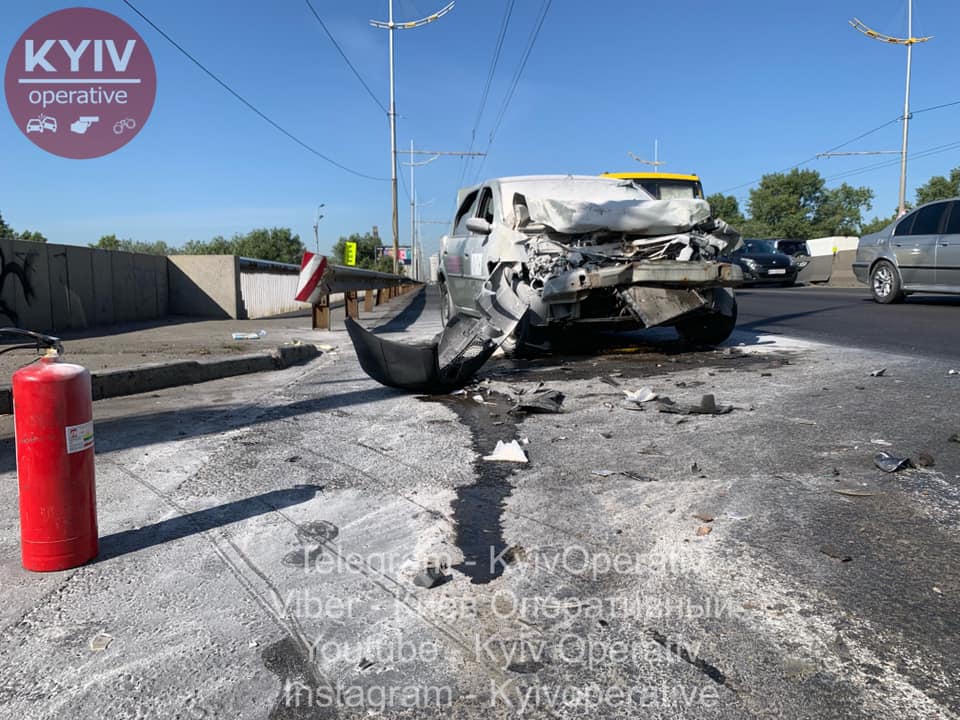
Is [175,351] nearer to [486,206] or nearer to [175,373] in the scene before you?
[175,373]

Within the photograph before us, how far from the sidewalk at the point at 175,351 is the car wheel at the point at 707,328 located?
4.41 metres

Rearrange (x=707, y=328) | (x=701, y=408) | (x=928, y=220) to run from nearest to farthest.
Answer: (x=701, y=408) → (x=707, y=328) → (x=928, y=220)

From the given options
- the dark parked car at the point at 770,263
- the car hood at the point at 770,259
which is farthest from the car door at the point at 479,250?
the car hood at the point at 770,259

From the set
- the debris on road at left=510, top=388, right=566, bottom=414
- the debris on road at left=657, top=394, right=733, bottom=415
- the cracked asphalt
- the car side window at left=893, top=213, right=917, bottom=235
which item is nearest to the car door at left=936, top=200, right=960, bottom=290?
the car side window at left=893, top=213, right=917, bottom=235

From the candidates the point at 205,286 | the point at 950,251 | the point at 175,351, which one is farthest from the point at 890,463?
the point at 205,286

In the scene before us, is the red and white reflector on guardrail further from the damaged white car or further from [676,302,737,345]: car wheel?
[676,302,737,345]: car wheel

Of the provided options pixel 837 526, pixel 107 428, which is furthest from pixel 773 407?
pixel 107 428

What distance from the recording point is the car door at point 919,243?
37.6 ft

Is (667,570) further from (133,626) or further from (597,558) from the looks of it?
(133,626)

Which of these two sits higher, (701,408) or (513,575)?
(701,408)

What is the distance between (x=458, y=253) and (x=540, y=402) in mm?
3723

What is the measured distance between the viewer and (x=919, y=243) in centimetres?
1170

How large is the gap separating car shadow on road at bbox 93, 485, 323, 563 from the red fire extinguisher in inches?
6.7

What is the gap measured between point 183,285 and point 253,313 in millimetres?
2067
